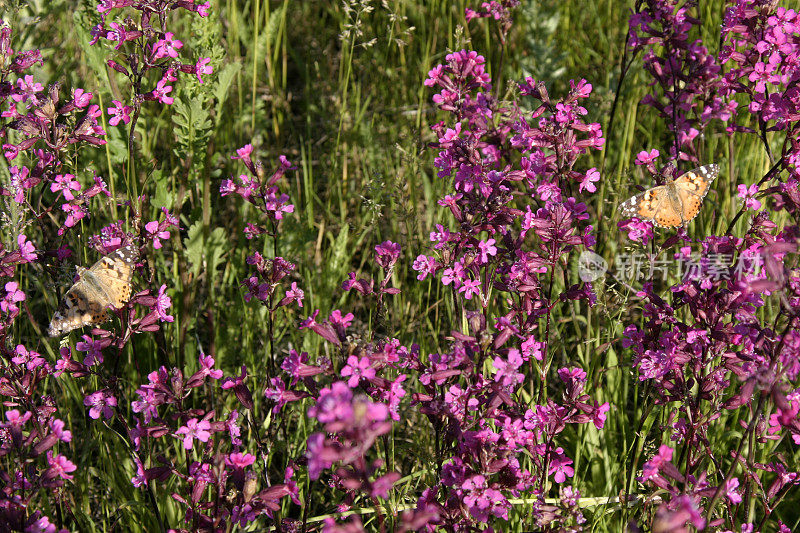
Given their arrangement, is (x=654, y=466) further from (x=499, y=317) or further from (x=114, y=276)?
(x=114, y=276)

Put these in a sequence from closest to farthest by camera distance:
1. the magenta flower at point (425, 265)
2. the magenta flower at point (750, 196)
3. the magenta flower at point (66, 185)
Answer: the magenta flower at point (425, 265) → the magenta flower at point (750, 196) → the magenta flower at point (66, 185)

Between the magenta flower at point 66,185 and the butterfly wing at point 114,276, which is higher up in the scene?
the magenta flower at point 66,185

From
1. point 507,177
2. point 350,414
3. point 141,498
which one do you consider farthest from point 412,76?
point 350,414

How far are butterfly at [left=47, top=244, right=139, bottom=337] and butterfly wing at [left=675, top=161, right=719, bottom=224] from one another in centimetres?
240

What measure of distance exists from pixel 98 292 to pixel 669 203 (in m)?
2.46

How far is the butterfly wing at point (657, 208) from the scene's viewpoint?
10.1ft

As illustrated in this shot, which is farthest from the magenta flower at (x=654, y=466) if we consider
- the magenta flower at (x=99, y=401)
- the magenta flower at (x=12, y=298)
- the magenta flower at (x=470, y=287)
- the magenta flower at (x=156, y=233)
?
the magenta flower at (x=12, y=298)

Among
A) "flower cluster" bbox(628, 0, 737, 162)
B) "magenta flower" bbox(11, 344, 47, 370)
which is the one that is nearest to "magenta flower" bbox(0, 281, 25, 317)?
"magenta flower" bbox(11, 344, 47, 370)

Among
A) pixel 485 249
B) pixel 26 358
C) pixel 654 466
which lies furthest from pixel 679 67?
pixel 26 358

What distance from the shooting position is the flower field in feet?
8.04

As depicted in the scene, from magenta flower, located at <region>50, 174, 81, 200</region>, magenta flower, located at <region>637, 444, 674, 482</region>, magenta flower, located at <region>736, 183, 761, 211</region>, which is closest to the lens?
magenta flower, located at <region>637, 444, 674, 482</region>

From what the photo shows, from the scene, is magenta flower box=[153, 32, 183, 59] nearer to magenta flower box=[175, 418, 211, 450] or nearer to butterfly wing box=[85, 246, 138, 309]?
butterfly wing box=[85, 246, 138, 309]

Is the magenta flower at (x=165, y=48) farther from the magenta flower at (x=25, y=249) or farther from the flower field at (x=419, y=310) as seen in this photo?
the magenta flower at (x=25, y=249)

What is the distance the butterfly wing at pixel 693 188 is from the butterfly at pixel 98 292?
240 centimetres
